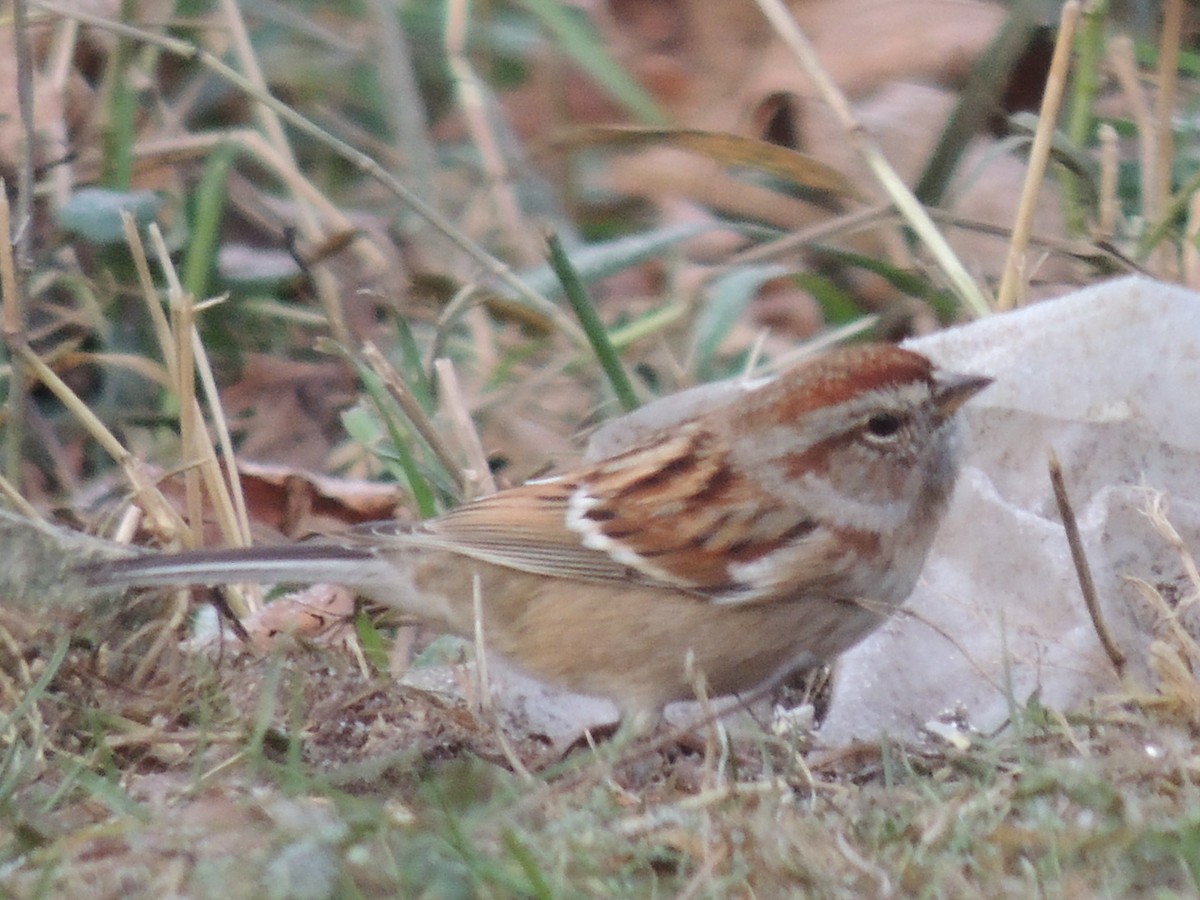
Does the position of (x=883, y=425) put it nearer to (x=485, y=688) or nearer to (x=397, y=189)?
(x=485, y=688)

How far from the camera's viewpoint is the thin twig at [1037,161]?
3.11 meters

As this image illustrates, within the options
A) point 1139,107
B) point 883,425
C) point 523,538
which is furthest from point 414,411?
point 1139,107

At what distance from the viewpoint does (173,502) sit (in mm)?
3414

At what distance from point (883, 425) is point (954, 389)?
13cm

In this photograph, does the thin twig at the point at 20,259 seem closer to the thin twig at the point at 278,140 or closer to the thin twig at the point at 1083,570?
the thin twig at the point at 278,140

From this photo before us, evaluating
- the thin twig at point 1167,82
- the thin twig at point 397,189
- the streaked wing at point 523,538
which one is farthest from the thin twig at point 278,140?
the thin twig at point 1167,82

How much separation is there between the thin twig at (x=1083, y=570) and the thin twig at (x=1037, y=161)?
892 mm

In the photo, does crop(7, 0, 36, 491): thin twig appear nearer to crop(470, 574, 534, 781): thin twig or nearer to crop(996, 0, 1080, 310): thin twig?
crop(470, 574, 534, 781): thin twig

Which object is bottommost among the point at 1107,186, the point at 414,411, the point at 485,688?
the point at 485,688

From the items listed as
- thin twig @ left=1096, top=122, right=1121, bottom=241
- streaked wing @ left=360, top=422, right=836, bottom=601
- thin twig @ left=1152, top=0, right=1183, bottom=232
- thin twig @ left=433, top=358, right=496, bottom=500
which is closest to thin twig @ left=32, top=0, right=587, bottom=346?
thin twig @ left=433, top=358, right=496, bottom=500

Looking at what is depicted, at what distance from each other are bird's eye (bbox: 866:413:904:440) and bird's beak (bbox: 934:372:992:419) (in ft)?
0.22

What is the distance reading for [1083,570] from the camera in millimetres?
2311

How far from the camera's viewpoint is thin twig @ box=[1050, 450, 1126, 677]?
228 centimetres

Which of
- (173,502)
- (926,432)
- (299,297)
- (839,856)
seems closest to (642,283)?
→ (299,297)
